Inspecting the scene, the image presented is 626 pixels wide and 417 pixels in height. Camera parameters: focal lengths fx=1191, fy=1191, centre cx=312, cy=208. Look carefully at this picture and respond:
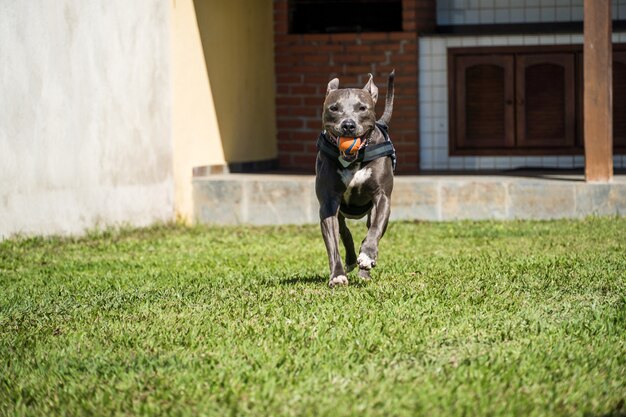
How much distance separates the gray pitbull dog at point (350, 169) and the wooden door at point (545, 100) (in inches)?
287

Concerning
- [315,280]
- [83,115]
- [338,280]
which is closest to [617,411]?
[338,280]

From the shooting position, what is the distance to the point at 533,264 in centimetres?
780

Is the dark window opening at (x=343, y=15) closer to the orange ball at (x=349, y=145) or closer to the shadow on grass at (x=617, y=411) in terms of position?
the orange ball at (x=349, y=145)

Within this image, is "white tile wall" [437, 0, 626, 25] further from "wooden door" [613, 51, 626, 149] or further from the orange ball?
the orange ball

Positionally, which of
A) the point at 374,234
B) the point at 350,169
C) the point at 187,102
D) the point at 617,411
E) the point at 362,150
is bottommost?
the point at 617,411

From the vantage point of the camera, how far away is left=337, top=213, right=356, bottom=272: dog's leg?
24.3ft

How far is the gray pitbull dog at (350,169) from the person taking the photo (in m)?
6.64

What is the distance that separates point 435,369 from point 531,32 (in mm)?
9706

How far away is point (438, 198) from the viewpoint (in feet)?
38.5

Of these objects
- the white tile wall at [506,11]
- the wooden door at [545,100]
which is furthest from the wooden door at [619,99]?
the white tile wall at [506,11]

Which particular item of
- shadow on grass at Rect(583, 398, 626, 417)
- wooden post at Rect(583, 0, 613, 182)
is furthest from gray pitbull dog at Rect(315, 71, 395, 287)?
wooden post at Rect(583, 0, 613, 182)

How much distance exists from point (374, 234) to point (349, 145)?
1.69ft

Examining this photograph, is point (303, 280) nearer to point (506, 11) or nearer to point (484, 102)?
point (484, 102)

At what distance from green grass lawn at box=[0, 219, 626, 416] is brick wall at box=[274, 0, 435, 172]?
5.10 m
